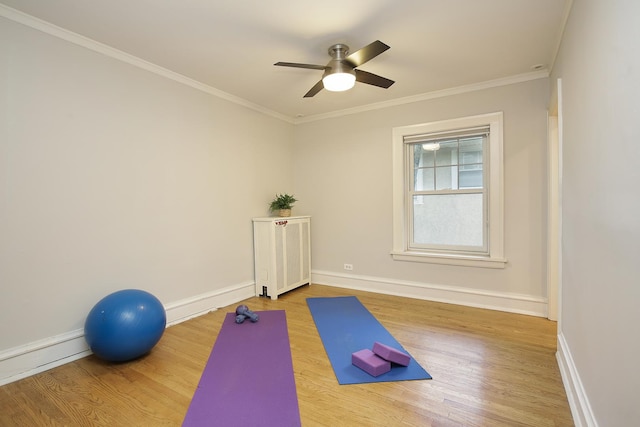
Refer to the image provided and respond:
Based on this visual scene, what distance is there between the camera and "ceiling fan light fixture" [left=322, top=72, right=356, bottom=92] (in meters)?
2.54

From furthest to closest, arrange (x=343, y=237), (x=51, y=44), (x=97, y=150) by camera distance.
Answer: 1. (x=343, y=237)
2. (x=97, y=150)
3. (x=51, y=44)

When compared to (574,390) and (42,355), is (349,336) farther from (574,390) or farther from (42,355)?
(42,355)

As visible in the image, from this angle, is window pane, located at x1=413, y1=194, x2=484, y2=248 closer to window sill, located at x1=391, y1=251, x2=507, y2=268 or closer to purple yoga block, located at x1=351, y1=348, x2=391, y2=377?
window sill, located at x1=391, y1=251, x2=507, y2=268

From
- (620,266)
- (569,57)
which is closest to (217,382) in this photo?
(620,266)

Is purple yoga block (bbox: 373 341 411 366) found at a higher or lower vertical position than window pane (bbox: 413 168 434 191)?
lower

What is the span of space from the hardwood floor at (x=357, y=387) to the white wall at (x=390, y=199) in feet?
2.15

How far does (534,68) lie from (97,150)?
4.30m

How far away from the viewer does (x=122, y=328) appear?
2234 millimetres

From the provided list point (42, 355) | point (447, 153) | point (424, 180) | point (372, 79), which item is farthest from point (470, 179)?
point (42, 355)

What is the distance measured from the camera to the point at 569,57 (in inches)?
82.5

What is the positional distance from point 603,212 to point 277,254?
3.29m

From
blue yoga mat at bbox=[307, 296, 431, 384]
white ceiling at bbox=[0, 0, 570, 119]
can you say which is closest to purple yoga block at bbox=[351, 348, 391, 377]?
blue yoga mat at bbox=[307, 296, 431, 384]

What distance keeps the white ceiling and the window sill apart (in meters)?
2.06

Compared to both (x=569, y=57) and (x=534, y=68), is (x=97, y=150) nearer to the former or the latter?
(x=569, y=57)
